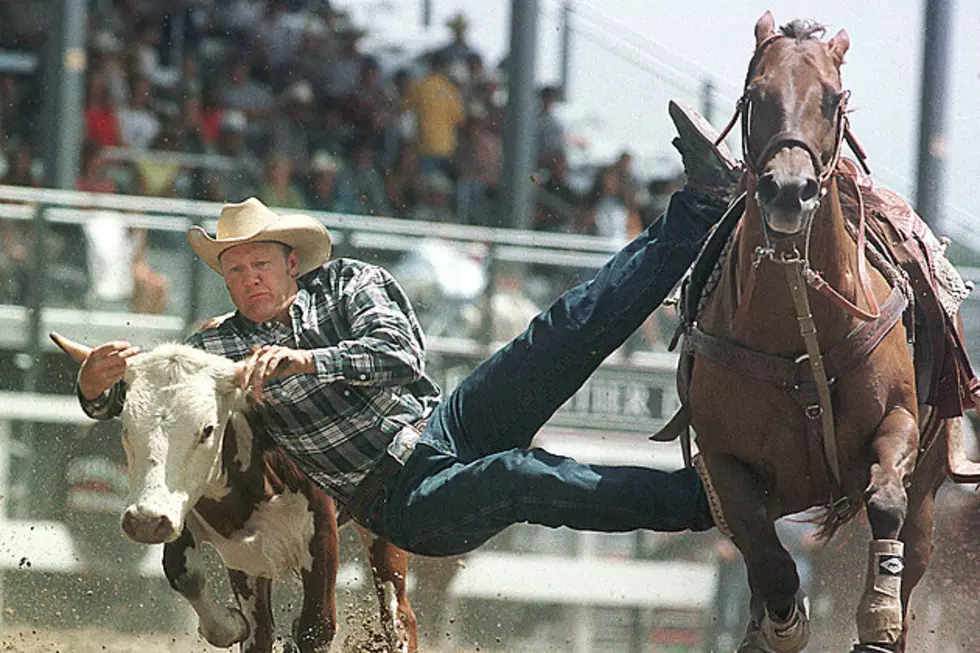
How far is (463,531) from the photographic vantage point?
3.91 m

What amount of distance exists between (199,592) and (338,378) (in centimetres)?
70

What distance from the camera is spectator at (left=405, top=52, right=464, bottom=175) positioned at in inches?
334

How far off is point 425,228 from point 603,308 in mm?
Result: 2801

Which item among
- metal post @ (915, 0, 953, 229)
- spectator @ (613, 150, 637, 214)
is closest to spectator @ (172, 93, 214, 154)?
spectator @ (613, 150, 637, 214)

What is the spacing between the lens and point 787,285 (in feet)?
11.8

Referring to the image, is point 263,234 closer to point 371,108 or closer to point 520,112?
point 520,112

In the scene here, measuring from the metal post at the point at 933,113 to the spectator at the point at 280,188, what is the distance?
292 centimetres

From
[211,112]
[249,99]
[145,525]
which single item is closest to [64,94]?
[211,112]

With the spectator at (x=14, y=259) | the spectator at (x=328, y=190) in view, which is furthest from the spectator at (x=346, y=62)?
the spectator at (x=14, y=259)

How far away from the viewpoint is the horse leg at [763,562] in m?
3.65

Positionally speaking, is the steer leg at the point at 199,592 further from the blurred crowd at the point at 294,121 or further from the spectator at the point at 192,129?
the spectator at the point at 192,129

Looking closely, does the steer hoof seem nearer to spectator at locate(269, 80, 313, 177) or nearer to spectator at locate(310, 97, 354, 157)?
spectator at locate(269, 80, 313, 177)

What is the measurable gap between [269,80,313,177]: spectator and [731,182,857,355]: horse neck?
4.54 m

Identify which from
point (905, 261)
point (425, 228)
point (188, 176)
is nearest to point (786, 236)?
point (905, 261)
